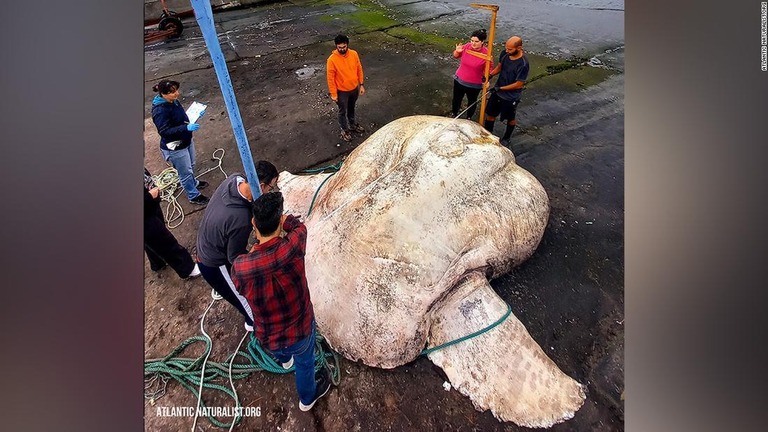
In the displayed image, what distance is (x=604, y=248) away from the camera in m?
3.17

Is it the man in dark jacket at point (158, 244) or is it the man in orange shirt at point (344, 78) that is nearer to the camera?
the man in dark jacket at point (158, 244)

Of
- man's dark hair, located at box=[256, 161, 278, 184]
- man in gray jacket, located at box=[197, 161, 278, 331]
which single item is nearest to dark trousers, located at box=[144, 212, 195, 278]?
man in gray jacket, located at box=[197, 161, 278, 331]

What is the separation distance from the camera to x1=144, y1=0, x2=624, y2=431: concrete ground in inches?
86.2

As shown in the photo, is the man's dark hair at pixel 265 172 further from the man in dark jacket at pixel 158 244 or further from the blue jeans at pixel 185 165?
the blue jeans at pixel 185 165

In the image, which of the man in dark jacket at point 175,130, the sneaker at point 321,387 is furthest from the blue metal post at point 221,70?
the man in dark jacket at point 175,130

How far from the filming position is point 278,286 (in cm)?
167

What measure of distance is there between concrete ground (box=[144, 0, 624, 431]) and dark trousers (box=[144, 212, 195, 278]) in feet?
0.38

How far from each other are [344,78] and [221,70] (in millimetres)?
2793

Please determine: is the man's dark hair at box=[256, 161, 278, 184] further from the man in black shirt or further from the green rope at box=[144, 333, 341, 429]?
the man in black shirt

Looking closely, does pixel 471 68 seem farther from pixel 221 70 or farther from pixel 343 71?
pixel 221 70

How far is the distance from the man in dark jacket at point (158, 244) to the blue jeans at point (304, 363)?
1.18 metres

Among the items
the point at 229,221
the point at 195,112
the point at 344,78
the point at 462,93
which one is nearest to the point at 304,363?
the point at 229,221

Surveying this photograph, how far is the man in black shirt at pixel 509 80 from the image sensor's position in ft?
13.2
